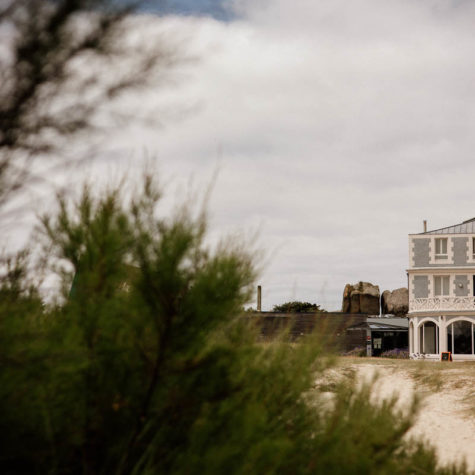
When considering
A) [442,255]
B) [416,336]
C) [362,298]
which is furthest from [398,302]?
[416,336]

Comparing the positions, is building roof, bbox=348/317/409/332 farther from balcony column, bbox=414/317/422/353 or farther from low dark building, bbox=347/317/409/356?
balcony column, bbox=414/317/422/353

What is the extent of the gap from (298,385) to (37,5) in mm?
2594

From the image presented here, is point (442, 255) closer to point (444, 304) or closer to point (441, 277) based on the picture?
point (441, 277)

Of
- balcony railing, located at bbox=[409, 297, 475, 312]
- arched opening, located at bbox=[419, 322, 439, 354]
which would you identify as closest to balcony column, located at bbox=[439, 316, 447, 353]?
arched opening, located at bbox=[419, 322, 439, 354]

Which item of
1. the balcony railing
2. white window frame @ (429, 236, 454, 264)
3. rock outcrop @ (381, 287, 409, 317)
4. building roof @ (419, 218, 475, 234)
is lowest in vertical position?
the balcony railing

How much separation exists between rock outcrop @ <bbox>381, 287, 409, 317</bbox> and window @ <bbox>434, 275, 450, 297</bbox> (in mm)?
15086

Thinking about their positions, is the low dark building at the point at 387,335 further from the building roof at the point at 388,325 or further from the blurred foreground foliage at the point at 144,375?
the blurred foreground foliage at the point at 144,375

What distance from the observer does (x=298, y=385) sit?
3.69m

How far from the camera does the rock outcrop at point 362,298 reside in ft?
168

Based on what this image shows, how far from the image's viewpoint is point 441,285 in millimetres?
36250

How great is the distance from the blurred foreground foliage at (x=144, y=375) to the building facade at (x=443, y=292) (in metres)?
32.2

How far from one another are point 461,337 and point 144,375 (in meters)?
34.4

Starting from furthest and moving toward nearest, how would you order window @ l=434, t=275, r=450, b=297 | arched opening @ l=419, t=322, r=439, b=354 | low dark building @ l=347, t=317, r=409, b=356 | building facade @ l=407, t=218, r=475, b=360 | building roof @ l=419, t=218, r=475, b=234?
low dark building @ l=347, t=317, r=409, b=356 → building roof @ l=419, t=218, r=475, b=234 → window @ l=434, t=275, r=450, b=297 → arched opening @ l=419, t=322, r=439, b=354 → building facade @ l=407, t=218, r=475, b=360

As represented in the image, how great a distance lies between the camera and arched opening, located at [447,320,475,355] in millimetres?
34031
